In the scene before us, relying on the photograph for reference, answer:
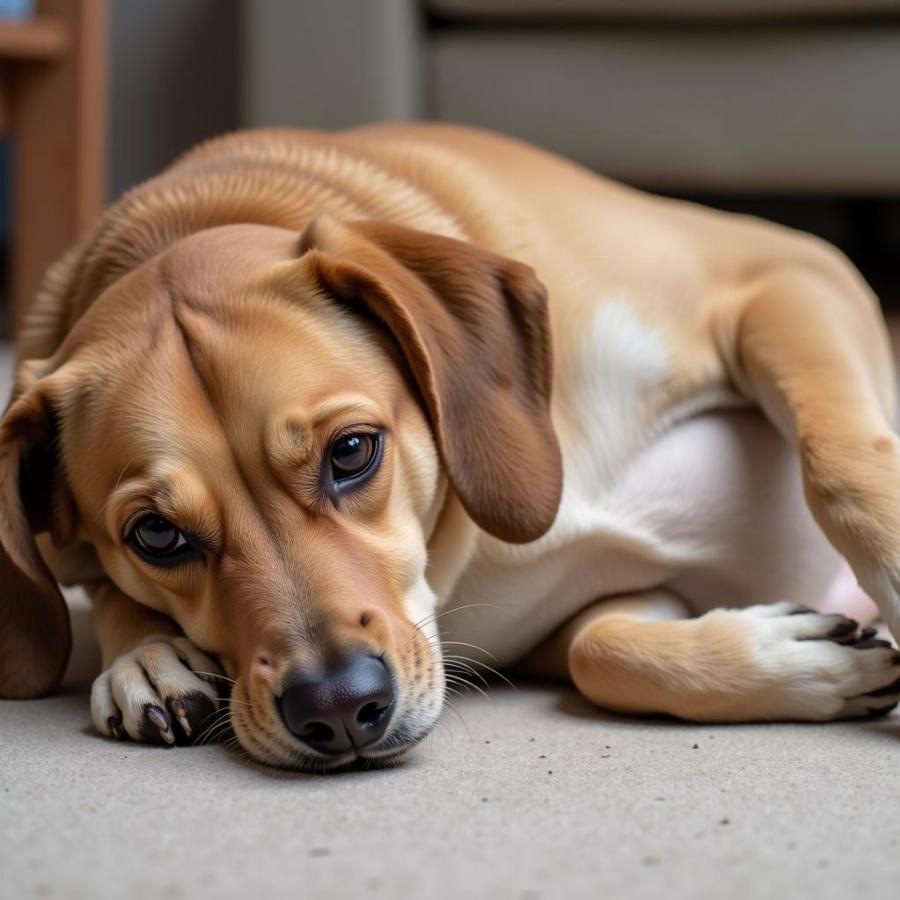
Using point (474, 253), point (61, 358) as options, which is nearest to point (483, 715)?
Answer: point (474, 253)

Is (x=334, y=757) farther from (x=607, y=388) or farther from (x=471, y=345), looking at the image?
(x=607, y=388)

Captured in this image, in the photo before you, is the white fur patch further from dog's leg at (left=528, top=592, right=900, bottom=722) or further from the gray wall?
the gray wall

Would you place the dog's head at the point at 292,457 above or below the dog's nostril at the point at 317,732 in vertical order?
above

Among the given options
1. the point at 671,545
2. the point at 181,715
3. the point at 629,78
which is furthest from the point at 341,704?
the point at 629,78

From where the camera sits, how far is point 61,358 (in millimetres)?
1896

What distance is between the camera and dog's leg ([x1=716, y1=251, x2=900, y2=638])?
5.71 feet

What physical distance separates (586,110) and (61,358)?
8.63 ft

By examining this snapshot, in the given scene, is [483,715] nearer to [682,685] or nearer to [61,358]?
[682,685]

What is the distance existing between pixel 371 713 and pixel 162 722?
33cm

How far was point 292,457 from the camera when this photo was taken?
1614mm

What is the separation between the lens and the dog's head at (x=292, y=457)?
1.53m

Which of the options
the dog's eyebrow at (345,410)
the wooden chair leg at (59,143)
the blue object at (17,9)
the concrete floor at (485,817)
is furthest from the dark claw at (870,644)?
the blue object at (17,9)

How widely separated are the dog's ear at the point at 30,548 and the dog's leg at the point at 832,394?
39.9 inches

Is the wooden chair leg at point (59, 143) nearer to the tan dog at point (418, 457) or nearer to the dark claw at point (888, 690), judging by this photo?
the tan dog at point (418, 457)
